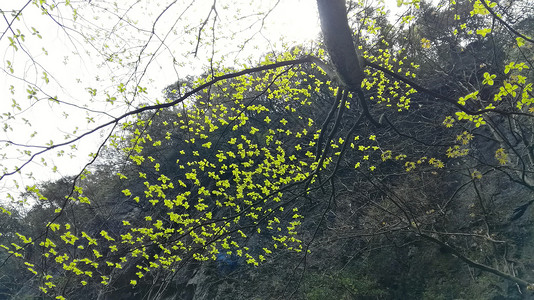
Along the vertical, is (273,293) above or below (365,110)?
below

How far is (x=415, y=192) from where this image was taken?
7.20 m

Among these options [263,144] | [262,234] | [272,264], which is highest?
[263,144]

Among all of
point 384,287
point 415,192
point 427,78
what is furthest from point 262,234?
point 427,78

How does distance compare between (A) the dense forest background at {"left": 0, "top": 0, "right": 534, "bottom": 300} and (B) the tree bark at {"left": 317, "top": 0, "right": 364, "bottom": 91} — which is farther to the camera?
(A) the dense forest background at {"left": 0, "top": 0, "right": 534, "bottom": 300}

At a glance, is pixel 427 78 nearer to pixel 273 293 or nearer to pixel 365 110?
pixel 273 293

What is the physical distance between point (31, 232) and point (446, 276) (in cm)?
1826

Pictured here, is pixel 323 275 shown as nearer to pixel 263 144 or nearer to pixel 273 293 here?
pixel 273 293

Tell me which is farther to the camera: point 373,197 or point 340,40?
point 373,197

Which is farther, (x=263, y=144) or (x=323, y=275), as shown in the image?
(x=263, y=144)

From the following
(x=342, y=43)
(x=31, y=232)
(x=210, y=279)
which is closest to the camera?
(x=342, y=43)

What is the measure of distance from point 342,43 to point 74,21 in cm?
212

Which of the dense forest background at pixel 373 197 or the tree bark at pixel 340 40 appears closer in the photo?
the tree bark at pixel 340 40

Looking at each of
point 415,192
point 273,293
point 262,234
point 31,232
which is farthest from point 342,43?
point 31,232

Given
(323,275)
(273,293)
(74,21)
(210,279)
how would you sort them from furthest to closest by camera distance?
(210,279) < (273,293) < (323,275) < (74,21)
